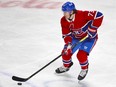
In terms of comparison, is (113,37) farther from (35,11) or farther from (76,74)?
(35,11)

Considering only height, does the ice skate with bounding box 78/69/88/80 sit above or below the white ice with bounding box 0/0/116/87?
above

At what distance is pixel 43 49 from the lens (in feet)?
15.1

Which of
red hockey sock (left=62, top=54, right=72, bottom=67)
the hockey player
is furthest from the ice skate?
red hockey sock (left=62, top=54, right=72, bottom=67)

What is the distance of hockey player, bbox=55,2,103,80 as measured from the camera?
3523 millimetres

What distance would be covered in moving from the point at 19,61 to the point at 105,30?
68.1 inches

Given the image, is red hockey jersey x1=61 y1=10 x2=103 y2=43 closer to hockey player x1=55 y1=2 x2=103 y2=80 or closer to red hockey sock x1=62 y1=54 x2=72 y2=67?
hockey player x1=55 y1=2 x2=103 y2=80

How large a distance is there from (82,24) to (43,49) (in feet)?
3.70

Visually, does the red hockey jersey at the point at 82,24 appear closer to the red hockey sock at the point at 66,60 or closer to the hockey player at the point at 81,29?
the hockey player at the point at 81,29

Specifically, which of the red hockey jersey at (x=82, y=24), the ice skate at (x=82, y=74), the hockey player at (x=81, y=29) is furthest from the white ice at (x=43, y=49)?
the red hockey jersey at (x=82, y=24)

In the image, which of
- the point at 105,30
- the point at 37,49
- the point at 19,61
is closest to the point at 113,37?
the point at 105,30

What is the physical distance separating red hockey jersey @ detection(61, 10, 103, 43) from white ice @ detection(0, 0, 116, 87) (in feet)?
1.59

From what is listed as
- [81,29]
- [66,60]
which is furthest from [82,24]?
[66,60]

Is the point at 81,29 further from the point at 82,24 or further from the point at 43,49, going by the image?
the point at 43,49

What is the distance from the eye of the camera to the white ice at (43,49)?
369cm
